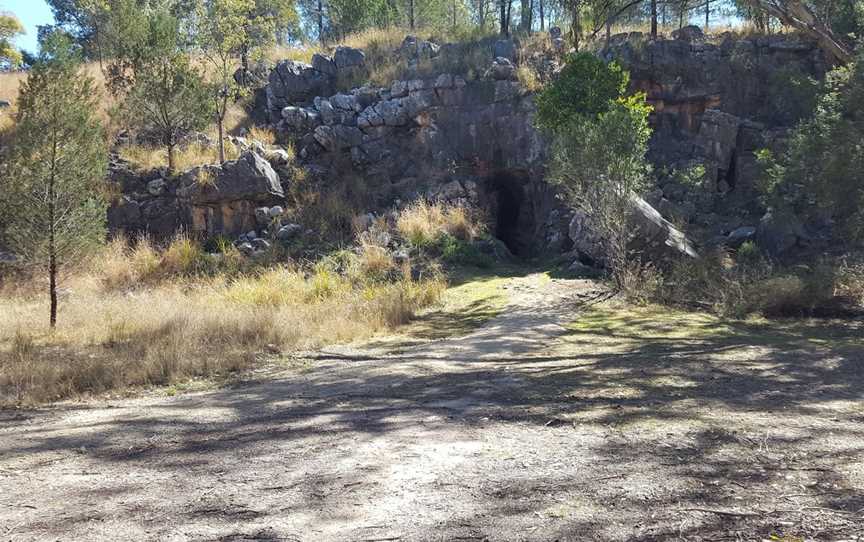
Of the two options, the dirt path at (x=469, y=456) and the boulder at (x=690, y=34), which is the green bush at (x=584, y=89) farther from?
the boulder at (x=690, y=34)

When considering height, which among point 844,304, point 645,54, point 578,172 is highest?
point 645,54

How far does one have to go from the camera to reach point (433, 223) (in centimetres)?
1736

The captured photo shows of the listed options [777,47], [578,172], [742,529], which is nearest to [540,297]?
[578,172]

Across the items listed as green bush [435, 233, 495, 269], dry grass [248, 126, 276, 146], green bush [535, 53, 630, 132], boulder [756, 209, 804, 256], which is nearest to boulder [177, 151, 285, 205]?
dry grass [248, 126, 276, 146]

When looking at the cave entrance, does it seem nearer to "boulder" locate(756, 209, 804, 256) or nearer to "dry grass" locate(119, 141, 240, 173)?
"boulder" locate(756, 209, 804, 256)

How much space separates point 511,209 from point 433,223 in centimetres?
423

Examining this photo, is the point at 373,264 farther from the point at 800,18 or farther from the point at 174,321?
the point at 800,18

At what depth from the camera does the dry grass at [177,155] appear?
19250 mm

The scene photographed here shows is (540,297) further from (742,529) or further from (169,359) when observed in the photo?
(742,529)

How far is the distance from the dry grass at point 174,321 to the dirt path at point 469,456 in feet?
3.14

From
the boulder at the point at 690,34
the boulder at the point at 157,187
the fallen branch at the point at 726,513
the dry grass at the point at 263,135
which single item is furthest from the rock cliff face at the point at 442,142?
the fallen branch at the point at 726,513

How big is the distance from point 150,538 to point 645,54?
799 inches

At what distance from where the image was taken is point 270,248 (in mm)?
17141

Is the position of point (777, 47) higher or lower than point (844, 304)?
higher
